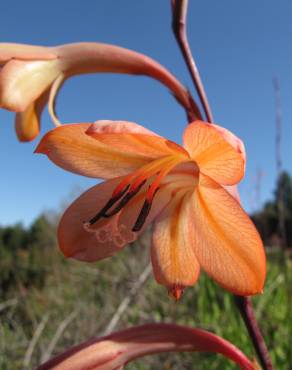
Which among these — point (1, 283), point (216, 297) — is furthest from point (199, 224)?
point (1, 283)

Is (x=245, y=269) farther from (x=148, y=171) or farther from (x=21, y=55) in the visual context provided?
(x=21, y=55)

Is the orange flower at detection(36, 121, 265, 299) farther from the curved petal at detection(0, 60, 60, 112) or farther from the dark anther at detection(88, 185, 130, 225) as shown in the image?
the curved petal at detection(0, 60, 60, 112)

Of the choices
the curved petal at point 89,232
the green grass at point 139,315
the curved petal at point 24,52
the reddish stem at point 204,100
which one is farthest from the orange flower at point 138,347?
the green grass at point 139,315

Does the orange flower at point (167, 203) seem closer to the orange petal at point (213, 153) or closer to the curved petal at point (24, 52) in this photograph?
the orange petal at point (213, 153)

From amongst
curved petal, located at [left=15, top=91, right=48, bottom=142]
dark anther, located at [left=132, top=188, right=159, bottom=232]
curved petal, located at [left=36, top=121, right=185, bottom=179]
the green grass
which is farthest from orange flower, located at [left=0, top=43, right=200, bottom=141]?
the green grass

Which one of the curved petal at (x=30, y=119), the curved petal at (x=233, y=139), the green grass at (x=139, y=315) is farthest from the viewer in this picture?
the green grass at (x=139, y=315)

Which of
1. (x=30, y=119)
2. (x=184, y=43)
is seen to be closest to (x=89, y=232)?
(x=30, y=119)

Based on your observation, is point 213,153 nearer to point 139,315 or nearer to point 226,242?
point 226,242
